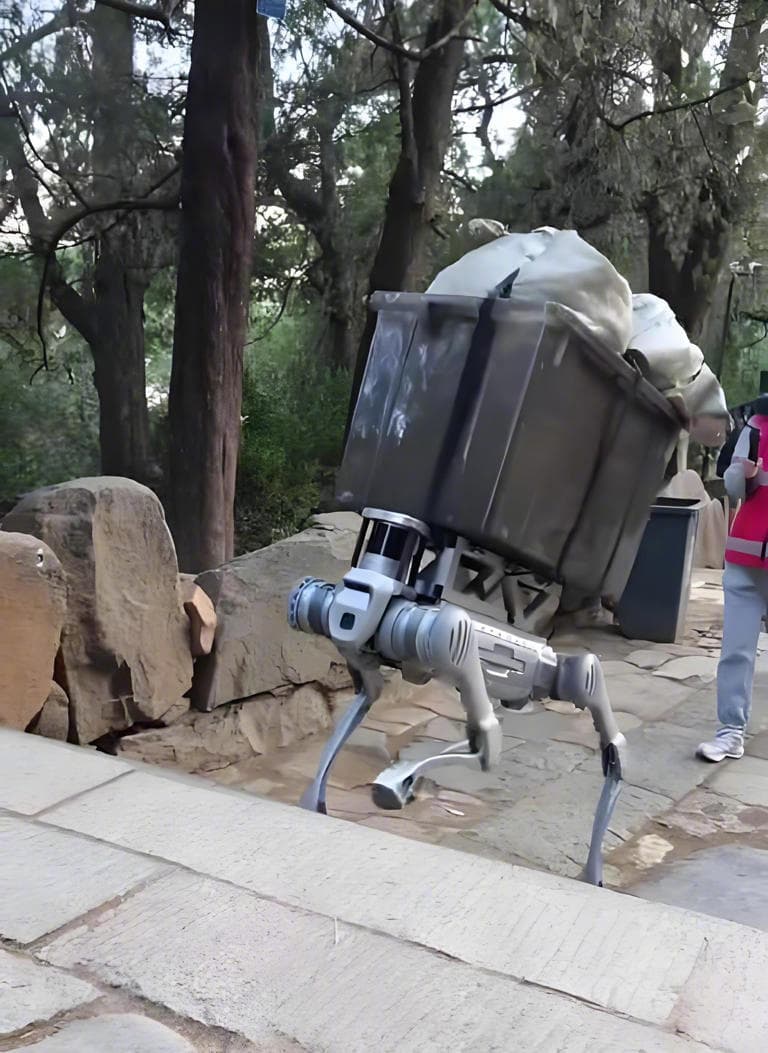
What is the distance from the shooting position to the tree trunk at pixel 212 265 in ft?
23.0

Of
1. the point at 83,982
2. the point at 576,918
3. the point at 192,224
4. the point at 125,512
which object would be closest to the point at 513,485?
the point at 576,918

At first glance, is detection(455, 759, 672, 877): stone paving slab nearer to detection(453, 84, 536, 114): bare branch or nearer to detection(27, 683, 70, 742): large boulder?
detection(27, 683, 70, 742): large boulder

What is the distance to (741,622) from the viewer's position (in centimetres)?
482

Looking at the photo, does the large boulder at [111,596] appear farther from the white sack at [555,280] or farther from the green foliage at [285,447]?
the green foliage at [285,447]

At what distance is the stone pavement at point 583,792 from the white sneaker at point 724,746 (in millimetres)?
57

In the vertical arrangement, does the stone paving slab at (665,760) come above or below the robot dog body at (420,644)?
below

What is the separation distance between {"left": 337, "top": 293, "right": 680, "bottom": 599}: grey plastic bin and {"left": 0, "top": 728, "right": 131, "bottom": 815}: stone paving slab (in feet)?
3.58

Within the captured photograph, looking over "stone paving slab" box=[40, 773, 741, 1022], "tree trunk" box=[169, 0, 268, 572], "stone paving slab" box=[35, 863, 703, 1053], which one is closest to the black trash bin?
"tree trunk" box=[169, 0, 268, 572]

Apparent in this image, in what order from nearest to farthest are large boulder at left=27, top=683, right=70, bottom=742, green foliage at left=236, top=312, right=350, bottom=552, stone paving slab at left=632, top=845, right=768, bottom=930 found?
1. stone paving slab at left=632, top=845, right=768, bottom=930
2. large boulder at left=27, top=683, right=70, bottom=742
3. green foliage at left=236, top=312, right=350, bottom=552

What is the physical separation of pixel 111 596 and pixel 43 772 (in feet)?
4.03

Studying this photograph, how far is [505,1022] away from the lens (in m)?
1.87

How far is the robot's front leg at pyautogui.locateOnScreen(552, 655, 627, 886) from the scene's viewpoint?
306cm

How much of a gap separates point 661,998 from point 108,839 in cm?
136

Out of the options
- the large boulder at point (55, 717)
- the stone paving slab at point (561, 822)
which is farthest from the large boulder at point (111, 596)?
the stone paving slab at point (561, 822)
